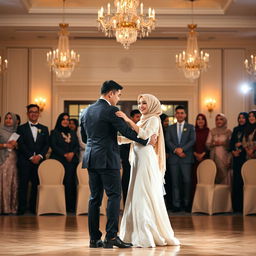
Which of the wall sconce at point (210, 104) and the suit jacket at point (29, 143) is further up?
the wall sconce at point (210, 104)

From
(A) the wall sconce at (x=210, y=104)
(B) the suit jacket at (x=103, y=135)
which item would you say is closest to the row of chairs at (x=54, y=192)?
(B) the suit jacket at (x=103, y=135)

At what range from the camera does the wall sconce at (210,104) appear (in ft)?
45.0

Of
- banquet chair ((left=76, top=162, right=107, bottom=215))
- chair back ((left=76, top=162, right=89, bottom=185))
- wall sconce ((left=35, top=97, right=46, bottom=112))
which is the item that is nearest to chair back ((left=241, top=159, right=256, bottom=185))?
banquet chair ((left=76, top=162, right=107, bottom=215))

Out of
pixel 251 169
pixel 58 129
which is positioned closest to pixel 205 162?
pixel 251 169

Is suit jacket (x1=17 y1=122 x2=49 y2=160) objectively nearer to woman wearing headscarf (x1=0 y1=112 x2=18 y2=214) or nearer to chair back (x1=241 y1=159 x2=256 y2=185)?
woman wearing headscarf (x1=0 y1=112 x2=18 y2=214)

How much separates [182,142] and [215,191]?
38.0 inches

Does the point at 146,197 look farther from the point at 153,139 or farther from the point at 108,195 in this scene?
the point at 153,139

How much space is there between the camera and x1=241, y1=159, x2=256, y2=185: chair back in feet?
29.9

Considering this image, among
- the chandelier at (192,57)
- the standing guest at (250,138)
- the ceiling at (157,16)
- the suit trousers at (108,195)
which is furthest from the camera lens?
the ceiling at (157,16)

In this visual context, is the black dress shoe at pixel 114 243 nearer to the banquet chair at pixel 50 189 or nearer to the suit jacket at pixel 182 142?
the banquet chair at pixel 50 189

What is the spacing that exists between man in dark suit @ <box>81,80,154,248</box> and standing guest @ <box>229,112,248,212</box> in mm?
4476

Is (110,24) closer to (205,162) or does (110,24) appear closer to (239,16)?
(205,162)

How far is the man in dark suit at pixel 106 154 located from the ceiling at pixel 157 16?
6383mm

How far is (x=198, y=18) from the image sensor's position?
1190 centimetres
